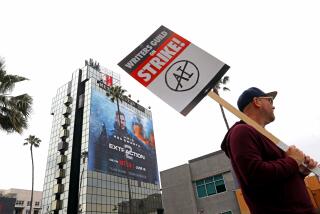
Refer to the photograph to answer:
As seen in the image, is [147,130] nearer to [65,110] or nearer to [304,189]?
[65,110]

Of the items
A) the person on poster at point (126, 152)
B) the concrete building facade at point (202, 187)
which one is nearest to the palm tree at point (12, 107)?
the concrete building facade at point (202, 187)

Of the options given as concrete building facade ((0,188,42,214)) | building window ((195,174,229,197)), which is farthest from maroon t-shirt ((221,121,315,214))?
concrete building facade ((0,188,42,214))

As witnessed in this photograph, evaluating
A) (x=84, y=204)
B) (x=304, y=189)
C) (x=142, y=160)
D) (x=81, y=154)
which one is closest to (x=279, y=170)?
(x=304, y=189)

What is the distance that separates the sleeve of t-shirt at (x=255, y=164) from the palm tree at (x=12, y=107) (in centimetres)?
1194

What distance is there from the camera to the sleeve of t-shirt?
1.99 metres

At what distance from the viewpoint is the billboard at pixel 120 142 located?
171 ft

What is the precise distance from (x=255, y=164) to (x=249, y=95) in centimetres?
84

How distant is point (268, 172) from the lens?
198cm

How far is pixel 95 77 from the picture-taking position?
2549 inches

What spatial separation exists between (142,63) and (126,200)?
54.8 metres

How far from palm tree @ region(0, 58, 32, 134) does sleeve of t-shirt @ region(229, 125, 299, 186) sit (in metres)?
11.9

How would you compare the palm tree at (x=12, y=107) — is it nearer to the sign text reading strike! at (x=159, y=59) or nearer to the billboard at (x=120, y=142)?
the sign text reading strike! at (x=159, y=59)

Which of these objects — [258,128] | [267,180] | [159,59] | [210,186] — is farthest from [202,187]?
[267,180]

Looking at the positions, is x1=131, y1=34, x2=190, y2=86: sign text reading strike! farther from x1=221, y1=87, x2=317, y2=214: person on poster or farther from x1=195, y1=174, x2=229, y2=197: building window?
x1=195, y1=174, x2=229, y2=197: building window
